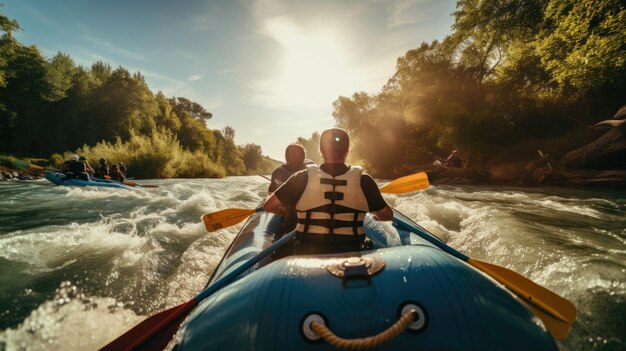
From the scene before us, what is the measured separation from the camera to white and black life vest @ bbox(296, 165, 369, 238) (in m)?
1.96

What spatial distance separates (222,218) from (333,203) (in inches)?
78.4

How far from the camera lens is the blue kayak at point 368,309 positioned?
3.40 ft

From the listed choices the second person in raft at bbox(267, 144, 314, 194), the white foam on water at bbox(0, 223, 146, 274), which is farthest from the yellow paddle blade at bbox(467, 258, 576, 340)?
the white foam on water at bbox(0, 223, 146, 274)

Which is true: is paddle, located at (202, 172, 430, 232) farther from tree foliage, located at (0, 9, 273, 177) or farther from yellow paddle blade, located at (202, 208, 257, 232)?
tree foliage, located at (0, 9, 273, 177)

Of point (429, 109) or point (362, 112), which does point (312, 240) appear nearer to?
point (429, 109)

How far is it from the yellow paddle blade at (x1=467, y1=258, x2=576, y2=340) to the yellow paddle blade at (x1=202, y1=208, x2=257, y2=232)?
8.71ft

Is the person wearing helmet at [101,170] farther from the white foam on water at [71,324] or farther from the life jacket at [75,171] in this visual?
the white foam on water at [71,324]

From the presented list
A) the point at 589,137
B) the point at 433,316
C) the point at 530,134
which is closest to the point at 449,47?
the point at 530,134

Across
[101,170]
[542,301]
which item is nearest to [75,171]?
[101,170]

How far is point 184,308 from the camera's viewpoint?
1.64 metres

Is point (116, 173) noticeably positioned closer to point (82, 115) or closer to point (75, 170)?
point (75, 170)

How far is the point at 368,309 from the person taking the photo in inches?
42.4

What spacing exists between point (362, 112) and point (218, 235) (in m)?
25.0

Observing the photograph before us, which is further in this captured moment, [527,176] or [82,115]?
[82,115]
